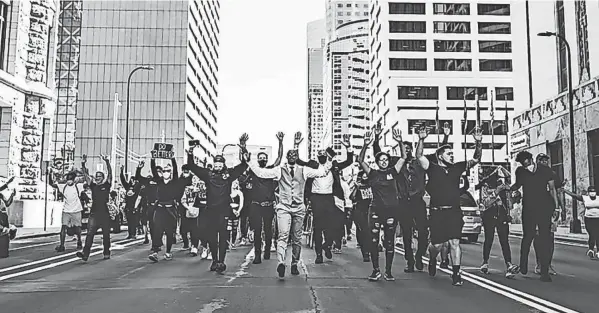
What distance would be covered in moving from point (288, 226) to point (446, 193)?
7.83 feet

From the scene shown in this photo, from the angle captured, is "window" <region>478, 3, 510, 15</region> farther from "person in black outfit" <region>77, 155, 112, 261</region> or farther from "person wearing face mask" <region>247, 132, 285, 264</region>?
"person in black outfit" <region>77, 155, 112, 261</region>

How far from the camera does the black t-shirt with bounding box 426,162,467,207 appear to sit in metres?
9.04

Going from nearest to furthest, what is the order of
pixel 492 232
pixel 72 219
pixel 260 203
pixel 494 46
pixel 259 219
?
pixel 492 232 < pixel 259 219 < pixel 260 203 < pixel 72 219 < pixel 494 46

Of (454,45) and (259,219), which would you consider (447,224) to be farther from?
(454,45)

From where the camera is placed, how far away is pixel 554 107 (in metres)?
33.4

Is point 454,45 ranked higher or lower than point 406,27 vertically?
lower

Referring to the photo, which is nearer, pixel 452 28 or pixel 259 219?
pixel 259 219

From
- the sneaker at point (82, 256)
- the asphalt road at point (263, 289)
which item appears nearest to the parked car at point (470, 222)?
the asphalt road at point (263, 289)

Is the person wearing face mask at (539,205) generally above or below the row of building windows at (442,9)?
below

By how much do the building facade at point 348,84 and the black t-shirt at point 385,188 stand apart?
137 m

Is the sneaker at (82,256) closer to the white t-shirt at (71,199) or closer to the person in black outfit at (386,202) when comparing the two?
the white t-shirt at (71,199)

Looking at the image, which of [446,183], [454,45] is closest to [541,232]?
[446,183]

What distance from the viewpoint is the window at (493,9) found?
7762cm

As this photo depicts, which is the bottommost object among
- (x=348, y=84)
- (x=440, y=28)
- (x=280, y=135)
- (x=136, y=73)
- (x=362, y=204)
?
(x=362, y=204)
